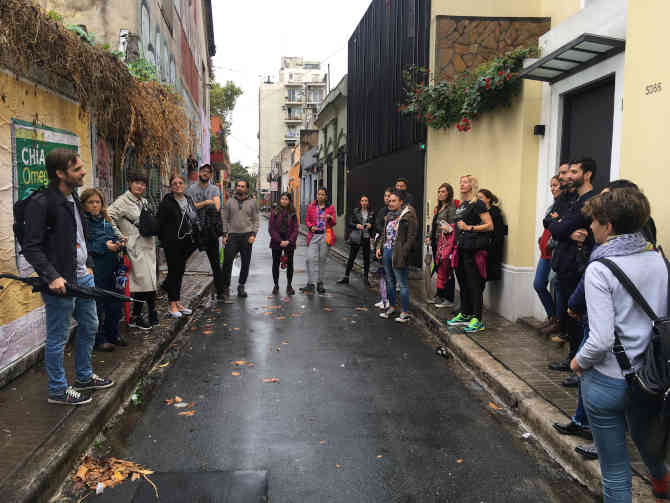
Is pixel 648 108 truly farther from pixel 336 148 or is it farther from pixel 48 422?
pixel 336 148

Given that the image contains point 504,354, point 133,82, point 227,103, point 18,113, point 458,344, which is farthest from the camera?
point 227,103

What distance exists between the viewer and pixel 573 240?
5.23 metres

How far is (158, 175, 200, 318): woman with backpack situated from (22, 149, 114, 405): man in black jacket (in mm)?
2952

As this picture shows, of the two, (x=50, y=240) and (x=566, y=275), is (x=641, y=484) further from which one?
(x=50, y=240)

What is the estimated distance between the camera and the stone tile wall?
9020 mm

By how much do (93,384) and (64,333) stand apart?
622 mm

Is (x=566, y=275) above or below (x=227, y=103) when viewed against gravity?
below

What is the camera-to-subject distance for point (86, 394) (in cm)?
450

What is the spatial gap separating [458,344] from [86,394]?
3.89m

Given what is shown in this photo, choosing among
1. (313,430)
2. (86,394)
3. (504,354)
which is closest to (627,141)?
(504,354)

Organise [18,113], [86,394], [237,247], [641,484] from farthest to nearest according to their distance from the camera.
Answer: [237,247], [18,113], [86,394], [641,484]

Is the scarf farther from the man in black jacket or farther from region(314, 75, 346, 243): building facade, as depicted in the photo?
region(314, 75, 346, 243): building facade

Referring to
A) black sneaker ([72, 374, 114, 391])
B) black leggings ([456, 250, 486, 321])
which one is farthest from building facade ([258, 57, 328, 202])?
black sneaker ([72, 374, 114, 391])

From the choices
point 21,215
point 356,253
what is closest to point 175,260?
point 21,215
